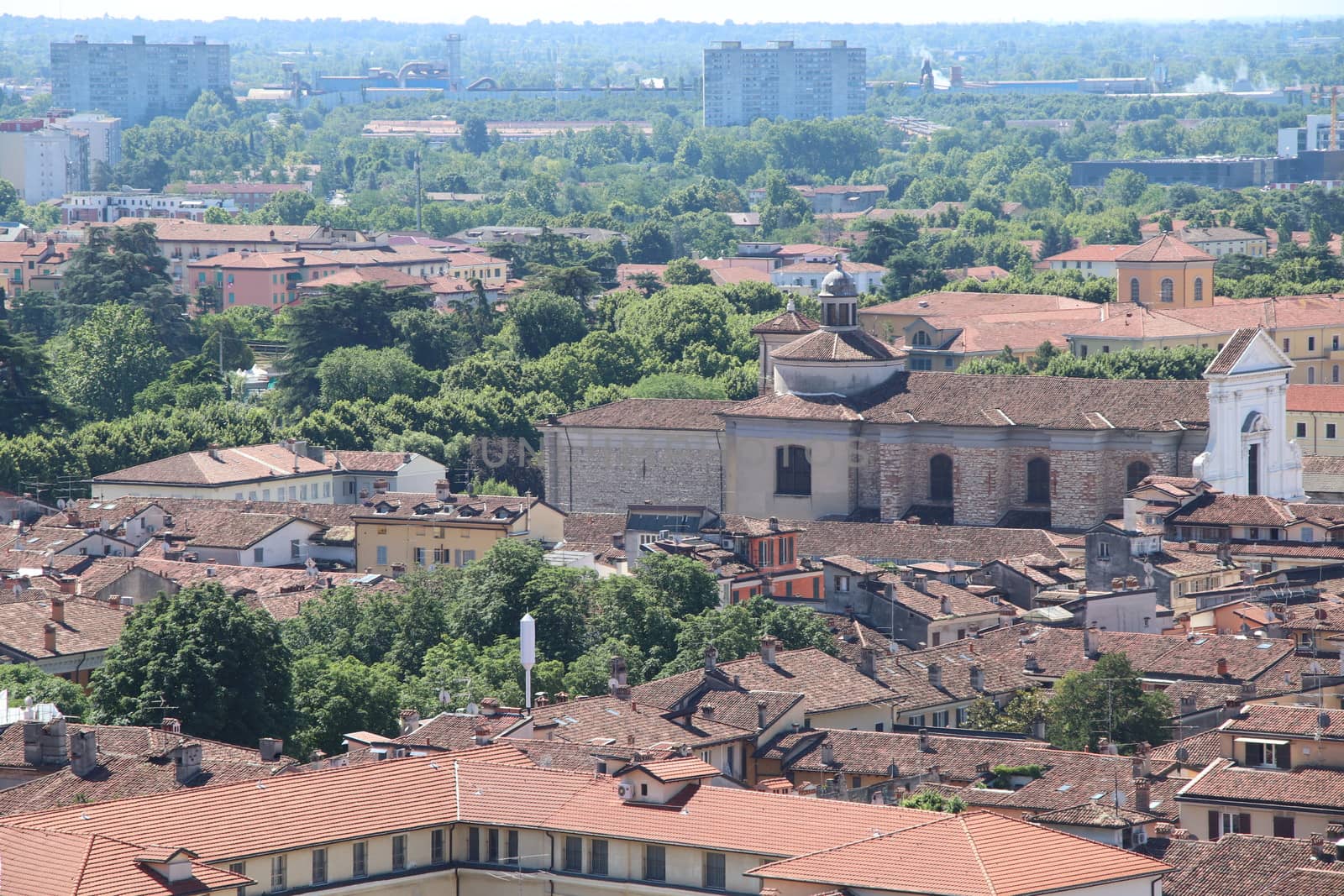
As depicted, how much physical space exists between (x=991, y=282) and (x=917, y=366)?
25.5 metres

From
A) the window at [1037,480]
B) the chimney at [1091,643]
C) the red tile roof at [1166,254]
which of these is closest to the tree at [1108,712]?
the chimney at [1091,643]

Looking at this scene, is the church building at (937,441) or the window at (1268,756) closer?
the window at (1268,756)

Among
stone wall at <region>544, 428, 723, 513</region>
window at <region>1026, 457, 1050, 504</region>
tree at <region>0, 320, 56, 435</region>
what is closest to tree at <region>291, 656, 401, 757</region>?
window at <region>1026, 457, 1050, 504</region>

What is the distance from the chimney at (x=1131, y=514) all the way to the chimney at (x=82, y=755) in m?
23.9

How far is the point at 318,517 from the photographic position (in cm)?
6253

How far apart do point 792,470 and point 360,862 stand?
35.0 meters

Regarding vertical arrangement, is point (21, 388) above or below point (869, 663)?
below

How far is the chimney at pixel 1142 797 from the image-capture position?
35469 millimetres

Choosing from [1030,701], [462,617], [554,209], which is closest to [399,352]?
[462,617]

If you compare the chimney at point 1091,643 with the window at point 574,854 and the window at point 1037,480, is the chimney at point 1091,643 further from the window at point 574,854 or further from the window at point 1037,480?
the window at point 574,854

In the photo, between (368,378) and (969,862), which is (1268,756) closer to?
(969,862)

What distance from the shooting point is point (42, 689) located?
41.6 m

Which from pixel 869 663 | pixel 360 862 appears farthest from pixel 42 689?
pixel 360 862

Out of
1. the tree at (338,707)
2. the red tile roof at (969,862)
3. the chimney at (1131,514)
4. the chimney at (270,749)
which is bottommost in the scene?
the chimney at (1131,514)
